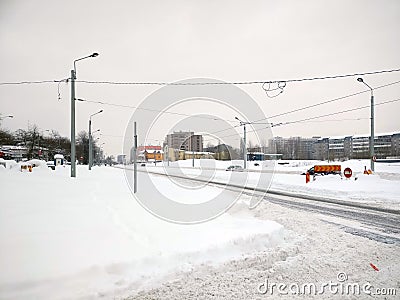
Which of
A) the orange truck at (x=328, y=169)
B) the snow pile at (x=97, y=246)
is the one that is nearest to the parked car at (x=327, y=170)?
the orange truck at (x=328, y=169)

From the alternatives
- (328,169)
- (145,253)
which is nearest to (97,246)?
(145,253)

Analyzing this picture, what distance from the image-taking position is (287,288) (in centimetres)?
429

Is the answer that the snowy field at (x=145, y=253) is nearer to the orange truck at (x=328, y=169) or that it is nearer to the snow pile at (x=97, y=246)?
the snow pile at (x=97, y=246)

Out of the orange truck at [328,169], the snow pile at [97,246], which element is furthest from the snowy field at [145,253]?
the orange truck at [328,169]

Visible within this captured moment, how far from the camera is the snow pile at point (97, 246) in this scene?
3.98 metres

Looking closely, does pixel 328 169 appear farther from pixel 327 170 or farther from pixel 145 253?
pixel 145 253

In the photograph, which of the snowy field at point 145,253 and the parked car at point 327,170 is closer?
the snowy field at point 145,253

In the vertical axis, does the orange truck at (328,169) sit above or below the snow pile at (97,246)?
above

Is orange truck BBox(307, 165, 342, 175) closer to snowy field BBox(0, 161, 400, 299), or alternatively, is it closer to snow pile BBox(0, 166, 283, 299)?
snowy field BBox(0, 161, 400, 299)

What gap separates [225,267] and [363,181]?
19.8 metres

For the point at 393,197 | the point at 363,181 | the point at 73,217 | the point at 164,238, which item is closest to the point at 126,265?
the point at 164,238

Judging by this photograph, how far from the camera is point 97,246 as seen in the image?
5137 millimetres

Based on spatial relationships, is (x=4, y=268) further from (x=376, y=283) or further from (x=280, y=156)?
(x=280, y=156)

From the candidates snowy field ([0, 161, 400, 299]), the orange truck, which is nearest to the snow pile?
snowy field ([0, 161, 400, 299])
